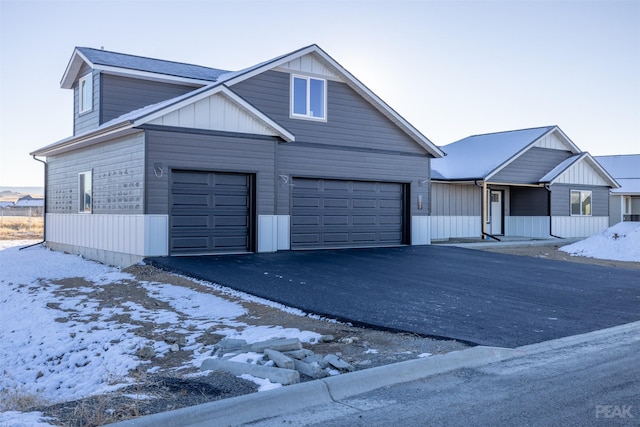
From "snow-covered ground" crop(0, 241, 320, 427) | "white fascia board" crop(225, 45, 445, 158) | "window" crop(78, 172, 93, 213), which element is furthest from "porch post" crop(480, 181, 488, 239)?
"snow-covered ground" crop(0, 241, 320, 427)

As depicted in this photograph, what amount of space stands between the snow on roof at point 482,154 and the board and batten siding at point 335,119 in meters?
5.38

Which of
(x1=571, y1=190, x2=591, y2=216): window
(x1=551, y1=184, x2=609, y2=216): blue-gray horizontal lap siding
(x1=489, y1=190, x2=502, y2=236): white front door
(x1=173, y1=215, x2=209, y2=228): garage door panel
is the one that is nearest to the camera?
(x1=173, y1=215, x2=209, y2=228): garage door panel

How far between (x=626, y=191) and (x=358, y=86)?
25143 mm

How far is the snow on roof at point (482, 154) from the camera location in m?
25.5

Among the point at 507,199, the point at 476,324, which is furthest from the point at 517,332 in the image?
the point at 507,199

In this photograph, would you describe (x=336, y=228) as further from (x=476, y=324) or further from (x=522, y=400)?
(x=522, y=400)

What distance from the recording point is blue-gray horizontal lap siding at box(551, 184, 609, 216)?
27016 millimetres

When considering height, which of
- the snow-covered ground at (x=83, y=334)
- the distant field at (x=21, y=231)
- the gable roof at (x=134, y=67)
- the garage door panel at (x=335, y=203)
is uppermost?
the gable roof at (x=134, y=67)

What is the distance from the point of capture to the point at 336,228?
61.6 feet

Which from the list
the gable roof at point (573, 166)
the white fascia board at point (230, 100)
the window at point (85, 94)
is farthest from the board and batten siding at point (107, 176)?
the gable roof at point (573, 166)

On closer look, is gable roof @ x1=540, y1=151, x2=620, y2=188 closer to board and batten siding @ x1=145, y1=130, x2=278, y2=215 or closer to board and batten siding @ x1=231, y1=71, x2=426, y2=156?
board and batten siding @ x1=231, y1=71, x2=426, y2=156

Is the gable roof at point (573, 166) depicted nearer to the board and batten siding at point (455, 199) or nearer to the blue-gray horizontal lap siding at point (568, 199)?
the blue-gray horizontal lap siding at point (568, 199)

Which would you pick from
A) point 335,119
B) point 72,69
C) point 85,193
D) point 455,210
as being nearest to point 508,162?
point 455,210

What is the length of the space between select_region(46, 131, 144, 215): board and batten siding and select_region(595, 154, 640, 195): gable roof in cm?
3112
